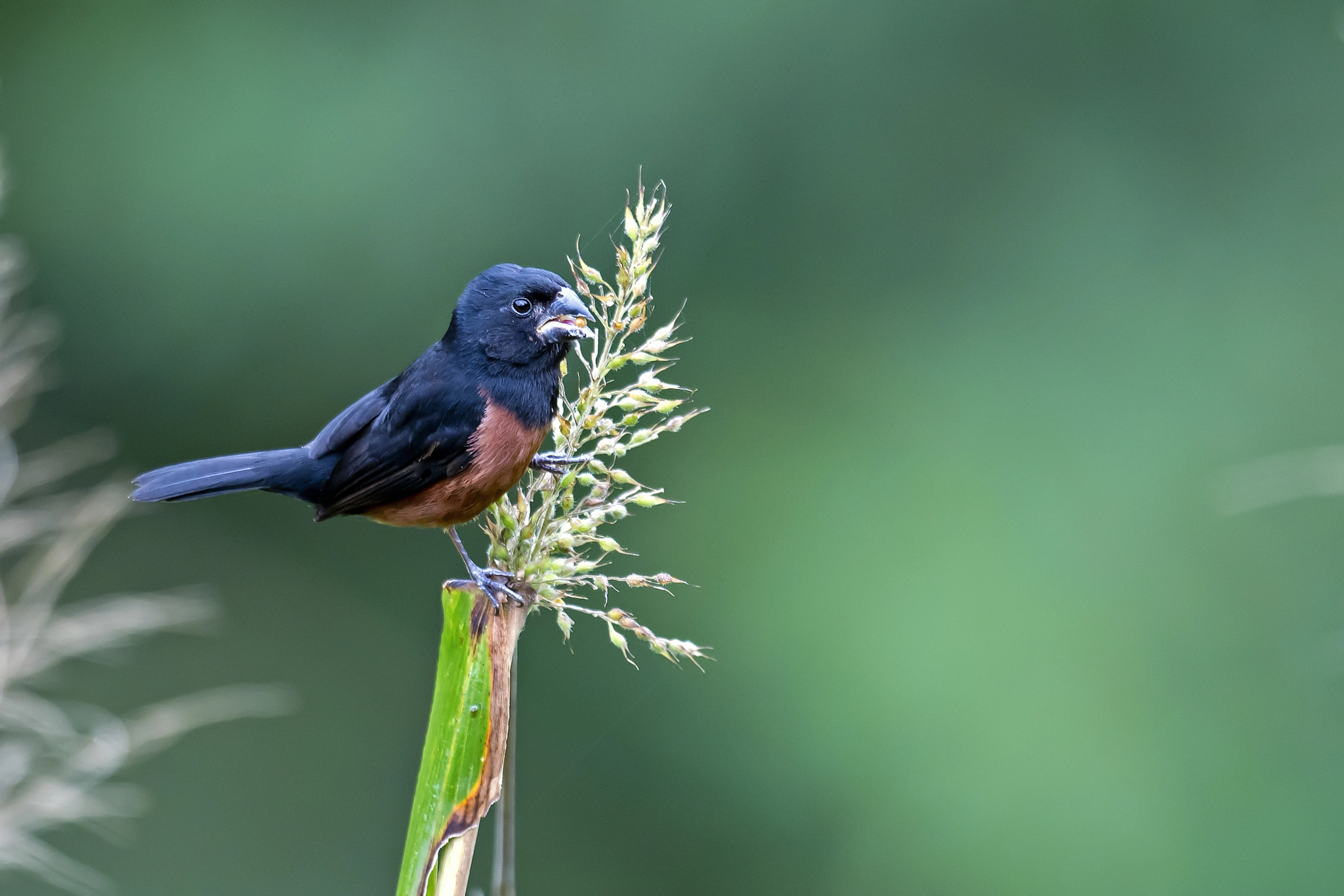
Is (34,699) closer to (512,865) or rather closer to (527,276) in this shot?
(527,276)

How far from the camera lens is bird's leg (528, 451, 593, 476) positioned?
1547 mm

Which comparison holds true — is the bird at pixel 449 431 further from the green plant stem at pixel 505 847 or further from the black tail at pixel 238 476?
the green plant stem at pixel 505 847

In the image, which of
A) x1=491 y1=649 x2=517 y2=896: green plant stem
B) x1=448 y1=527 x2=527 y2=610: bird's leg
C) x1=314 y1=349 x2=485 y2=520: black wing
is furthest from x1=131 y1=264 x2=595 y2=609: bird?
x1=491 y1=649 x2=517 y2=896: green plant stem

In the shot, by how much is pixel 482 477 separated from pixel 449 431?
0.14 metres

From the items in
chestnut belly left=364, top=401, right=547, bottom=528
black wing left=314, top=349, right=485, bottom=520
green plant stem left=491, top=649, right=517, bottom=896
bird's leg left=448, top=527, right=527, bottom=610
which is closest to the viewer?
green plant stem left=491, top=649, right=517, bottom=896

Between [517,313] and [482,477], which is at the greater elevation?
[517,313]

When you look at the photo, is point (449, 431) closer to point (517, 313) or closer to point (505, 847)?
point (517, 313)

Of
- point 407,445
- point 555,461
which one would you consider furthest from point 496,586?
point 407,445

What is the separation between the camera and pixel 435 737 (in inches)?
53.4

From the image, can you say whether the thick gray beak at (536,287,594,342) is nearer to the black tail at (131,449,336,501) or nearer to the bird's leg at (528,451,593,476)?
the bird's leg at (528,451,593,476)

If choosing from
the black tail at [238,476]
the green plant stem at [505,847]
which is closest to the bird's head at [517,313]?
the black tail at [238,476]

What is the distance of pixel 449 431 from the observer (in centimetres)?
201

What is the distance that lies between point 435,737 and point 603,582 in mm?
255

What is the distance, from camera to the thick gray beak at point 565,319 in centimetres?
199
